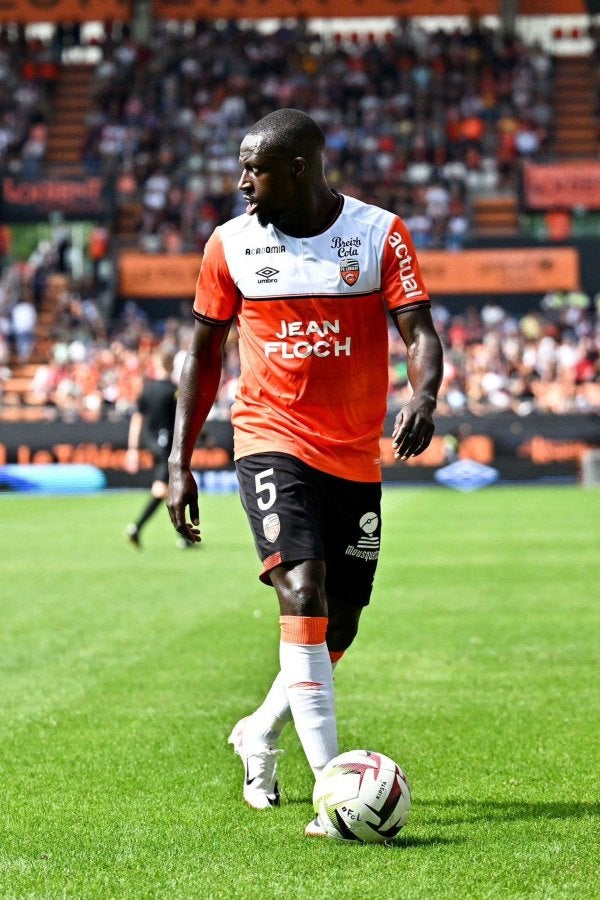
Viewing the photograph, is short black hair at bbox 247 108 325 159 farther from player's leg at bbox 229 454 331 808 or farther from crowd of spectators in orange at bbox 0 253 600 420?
crowd of spectators in orange at bbox 0 253 600 420

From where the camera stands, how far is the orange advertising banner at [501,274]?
113 feet

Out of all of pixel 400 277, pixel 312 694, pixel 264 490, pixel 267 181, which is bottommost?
pixel 312 694

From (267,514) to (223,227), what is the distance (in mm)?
1139

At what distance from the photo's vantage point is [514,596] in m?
12.4

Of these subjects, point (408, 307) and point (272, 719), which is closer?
point (408, 307)

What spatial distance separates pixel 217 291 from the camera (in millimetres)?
5453

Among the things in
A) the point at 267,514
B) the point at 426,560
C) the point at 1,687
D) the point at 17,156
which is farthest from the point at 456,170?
the point at 267,514

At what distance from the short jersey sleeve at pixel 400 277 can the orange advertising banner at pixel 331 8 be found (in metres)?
38.6

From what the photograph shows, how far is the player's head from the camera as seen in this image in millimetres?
5199

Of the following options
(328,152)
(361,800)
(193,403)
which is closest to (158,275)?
(328,152)

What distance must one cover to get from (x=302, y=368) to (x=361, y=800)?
5.13 ft

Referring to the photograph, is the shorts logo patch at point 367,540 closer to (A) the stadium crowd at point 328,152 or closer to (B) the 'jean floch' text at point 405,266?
(B) the 'jean floch' text at point 405,266

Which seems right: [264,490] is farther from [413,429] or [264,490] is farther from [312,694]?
[312,694]

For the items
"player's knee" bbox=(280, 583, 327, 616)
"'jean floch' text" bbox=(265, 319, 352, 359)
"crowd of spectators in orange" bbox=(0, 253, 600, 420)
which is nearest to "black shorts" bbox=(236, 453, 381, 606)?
"player's knee" bbox=(280, 583, 327, 616)
